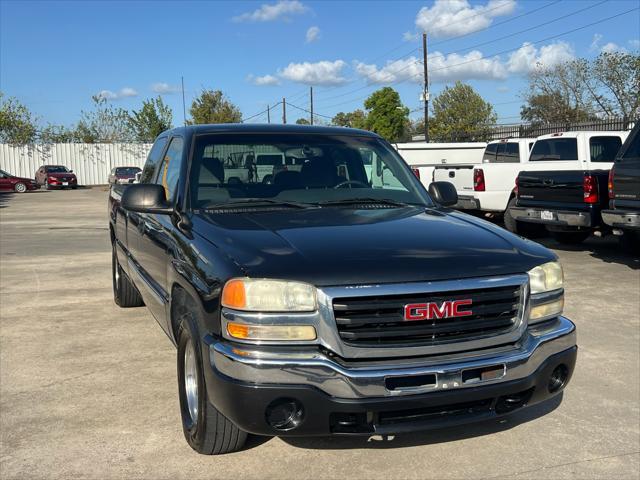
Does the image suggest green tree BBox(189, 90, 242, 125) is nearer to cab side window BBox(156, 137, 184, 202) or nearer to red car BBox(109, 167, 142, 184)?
red car BBox(109, 167, 142, 184)

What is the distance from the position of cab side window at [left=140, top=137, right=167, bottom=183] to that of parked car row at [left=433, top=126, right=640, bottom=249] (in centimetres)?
614

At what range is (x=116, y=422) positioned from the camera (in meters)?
4.00

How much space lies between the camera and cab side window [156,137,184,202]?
4422mm

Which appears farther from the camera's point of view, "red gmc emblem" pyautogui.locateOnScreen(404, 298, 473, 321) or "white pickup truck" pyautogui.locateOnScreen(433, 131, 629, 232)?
"white pickup truck" pyautogui.locateOnScreen(433, 131, 629, 232)

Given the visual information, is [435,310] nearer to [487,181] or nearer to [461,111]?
[487,181]

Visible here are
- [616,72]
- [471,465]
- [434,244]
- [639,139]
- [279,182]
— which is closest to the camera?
[434,244]

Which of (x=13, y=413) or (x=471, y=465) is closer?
(x=471, y=465)

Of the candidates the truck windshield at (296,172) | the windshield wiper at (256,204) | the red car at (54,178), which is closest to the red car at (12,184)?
the red car at (54,178)

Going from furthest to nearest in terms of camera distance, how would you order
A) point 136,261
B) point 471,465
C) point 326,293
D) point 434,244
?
point 136,261, point 471,465, point 434,244, point 326,293

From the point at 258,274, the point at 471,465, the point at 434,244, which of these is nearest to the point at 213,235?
the point at 258,274

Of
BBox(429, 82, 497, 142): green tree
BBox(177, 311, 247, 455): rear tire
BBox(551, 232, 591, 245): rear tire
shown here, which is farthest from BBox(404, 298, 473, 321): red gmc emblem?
BBox(429, 82, 497, 142): green tree

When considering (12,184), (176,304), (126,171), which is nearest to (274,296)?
(176,304)

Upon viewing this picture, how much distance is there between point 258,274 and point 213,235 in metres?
0.64

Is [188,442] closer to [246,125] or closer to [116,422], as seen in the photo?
[116,422]
